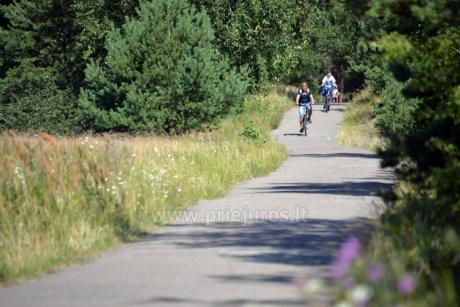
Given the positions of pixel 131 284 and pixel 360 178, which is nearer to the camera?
pixel 131 284

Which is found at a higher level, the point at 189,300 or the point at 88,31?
the point at 88,31

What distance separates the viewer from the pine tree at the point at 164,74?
128 ft

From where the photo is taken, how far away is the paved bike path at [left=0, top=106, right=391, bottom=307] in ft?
33.0

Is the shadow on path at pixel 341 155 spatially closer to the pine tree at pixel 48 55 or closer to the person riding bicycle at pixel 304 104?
the person riding bicycle at pixel 304 104

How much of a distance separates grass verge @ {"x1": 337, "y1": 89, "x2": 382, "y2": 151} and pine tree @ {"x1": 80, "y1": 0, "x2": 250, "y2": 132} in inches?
179

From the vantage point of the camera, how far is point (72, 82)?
61281 millimetres

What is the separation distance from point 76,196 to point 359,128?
28.9 meters

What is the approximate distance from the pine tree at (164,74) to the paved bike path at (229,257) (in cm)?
1681

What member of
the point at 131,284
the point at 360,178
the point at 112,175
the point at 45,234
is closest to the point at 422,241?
the point at 131,284

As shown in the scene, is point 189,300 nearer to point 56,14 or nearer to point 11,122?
point 11,122

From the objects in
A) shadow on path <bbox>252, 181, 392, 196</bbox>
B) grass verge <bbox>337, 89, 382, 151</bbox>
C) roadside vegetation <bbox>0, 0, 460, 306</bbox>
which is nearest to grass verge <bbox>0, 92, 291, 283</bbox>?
roadside vegetation <bbox>0, 0, 460, 306</bbox>

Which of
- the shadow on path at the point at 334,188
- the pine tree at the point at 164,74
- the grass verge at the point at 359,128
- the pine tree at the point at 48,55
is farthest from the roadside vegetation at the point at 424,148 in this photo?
the pine tree at the point at 48,55

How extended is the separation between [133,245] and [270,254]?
2223 mm

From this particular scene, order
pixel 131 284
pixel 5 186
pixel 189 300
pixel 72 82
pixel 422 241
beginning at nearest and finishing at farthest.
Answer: pixel 189 300
pixel 131 284
pixel 422 241
pixel 5 186
pixel 72 82
